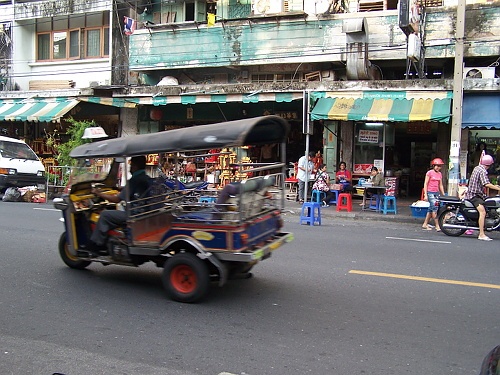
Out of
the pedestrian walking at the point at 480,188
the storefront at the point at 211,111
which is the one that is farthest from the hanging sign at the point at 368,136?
the pedestrian walking at the point at 480,188

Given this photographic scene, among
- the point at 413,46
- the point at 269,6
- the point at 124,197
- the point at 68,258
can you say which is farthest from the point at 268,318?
the point at 269,6

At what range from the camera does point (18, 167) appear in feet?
56.7

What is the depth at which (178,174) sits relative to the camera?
7336mm

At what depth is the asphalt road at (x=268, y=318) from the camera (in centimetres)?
428

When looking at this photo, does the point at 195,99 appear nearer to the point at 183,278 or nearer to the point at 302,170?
the point at 302,170

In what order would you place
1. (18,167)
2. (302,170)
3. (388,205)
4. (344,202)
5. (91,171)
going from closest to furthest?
(91,171)
(388,205)
(344,202)
(302,170)
(18,167)

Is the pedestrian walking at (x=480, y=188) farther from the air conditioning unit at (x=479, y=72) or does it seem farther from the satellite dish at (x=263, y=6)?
the satellite dish at (x=263, y=6)

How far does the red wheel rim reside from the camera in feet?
19.1

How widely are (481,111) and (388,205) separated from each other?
381 cm

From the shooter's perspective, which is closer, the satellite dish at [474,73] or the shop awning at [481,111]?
the shop awning at [481,111]

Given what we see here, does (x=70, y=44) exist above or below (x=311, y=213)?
above

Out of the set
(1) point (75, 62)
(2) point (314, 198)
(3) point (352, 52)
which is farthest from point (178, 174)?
(1) point (75, 62)

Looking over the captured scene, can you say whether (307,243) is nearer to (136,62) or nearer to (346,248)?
(346,248)

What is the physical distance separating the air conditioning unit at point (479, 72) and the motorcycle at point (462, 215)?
6130 millimetres
